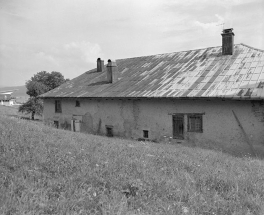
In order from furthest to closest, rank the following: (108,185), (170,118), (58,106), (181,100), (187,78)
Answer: (58,106), (187,78), (170,118), (181,100), (108,185)

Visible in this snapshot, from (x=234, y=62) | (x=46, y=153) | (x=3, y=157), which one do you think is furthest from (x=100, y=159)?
(x=234, y=62)

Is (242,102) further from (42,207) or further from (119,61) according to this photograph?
(119,61)

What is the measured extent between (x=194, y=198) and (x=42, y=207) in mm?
2604

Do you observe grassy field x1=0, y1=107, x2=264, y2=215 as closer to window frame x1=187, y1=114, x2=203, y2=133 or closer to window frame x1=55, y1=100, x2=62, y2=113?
window frame x1=187, y1=114, x2=203, y2=133

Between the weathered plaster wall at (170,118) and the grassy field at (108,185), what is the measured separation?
5260 millimetres

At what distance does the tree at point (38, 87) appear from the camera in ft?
128

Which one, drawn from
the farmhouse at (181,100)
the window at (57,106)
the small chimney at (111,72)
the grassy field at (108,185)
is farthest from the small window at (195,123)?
the window at (57,106)

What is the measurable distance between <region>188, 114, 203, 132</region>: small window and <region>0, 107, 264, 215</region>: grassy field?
6.20 meters

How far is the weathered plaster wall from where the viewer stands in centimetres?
Answer: 1120

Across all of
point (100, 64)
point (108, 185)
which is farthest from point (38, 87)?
point (108, 185)

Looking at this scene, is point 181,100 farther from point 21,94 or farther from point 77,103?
point 21,94

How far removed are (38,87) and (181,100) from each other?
31.2 metres

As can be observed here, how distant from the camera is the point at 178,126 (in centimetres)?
1336

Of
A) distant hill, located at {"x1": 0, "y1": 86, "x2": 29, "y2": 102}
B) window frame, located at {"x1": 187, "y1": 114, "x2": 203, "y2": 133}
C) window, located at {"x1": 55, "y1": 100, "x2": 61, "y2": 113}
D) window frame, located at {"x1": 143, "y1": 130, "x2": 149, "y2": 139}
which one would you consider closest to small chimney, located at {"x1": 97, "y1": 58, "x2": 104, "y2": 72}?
window, located at {"x1": 55, "y1": 100, "x2": 61, "y2": 113}
